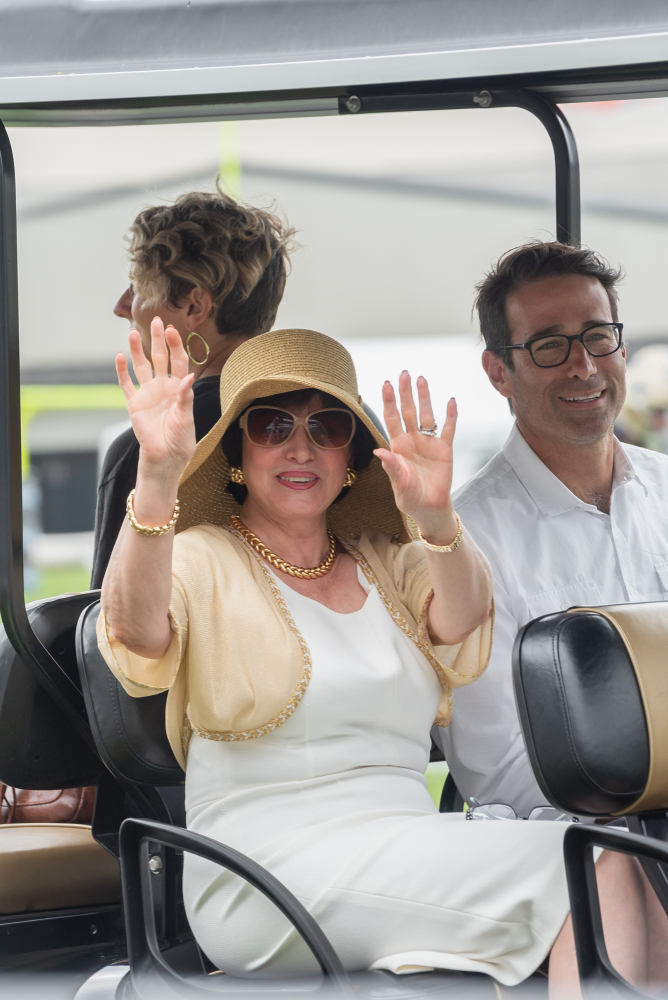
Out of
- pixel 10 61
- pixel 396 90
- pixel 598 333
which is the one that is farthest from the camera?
pixel 598 333

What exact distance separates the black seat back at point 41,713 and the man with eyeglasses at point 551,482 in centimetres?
72

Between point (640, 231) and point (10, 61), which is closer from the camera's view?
point (10, 61)

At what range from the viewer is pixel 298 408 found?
1.88 meters

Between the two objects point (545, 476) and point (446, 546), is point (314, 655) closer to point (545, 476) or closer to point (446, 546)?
point (446, 546)

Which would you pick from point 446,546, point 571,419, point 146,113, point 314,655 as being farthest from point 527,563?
point 146,113

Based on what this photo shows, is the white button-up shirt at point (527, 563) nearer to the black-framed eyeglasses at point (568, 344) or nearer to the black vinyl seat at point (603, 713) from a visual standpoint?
the black-framed eyeglasses at point (568, 344)

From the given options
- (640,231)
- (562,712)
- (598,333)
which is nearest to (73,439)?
(640,231)

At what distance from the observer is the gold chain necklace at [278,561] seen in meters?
1.89

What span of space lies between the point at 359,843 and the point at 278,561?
1.65ft

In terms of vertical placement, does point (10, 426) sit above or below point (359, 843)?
above

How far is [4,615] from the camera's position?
1900 millimetres

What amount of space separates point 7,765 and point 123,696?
0.35 m

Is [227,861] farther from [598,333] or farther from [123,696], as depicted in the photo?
[598,333]

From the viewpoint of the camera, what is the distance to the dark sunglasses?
1867 mm
